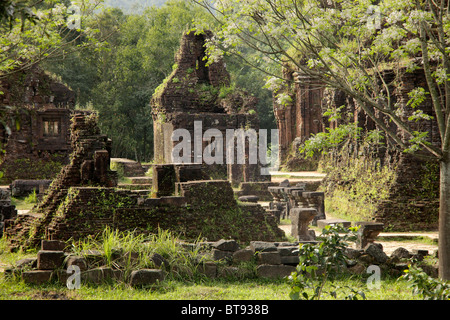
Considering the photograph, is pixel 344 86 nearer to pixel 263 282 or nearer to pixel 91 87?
pixel 263 282

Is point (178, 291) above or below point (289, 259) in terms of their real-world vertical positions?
below

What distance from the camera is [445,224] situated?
312 inches

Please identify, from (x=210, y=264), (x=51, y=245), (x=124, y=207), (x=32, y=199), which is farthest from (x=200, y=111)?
(x=210, y=264)

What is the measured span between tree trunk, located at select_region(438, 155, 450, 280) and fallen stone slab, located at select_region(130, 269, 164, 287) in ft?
13.8

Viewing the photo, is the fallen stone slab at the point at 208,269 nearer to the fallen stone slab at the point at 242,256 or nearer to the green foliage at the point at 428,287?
the fallen stone slab at the point at 242,256

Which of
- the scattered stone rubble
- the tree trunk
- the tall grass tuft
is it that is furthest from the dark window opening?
the tree trunk

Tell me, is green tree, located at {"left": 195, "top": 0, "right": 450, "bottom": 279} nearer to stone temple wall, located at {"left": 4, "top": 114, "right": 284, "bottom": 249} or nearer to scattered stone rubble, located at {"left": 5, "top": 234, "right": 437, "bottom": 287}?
scattered stone rubble, located at {"left": 5, "top": 234, "right": 437, "bottom": 287}

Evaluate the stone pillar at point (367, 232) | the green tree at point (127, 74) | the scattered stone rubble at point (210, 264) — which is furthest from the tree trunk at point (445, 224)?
the green tree at point (127, 74)

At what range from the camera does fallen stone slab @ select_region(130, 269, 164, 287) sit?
740 centimetres

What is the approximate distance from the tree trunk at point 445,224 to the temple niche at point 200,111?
14.2 metres

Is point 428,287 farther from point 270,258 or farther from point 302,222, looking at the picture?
point 302,222

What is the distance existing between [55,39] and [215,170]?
12.6m

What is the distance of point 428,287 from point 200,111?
19221 mm

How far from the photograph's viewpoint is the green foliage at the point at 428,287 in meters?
5.45
